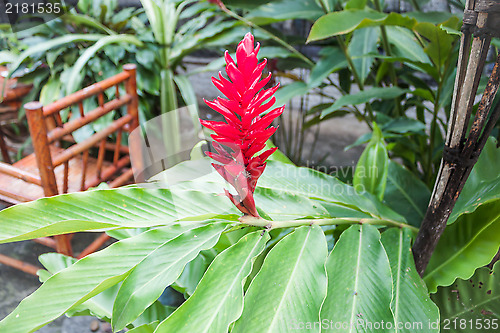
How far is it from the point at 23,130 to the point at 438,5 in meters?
2.48

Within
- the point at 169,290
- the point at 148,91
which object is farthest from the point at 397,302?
the point at 148,91

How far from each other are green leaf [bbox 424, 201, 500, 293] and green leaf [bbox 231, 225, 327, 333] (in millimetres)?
272

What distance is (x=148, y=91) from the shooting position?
1.92 metres

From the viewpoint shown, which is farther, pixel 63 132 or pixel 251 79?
pixel 63 132

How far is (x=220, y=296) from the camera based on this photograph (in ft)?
1.51

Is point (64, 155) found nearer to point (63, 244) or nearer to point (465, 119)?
point (63, 244)

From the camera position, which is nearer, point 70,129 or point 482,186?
point 482,186

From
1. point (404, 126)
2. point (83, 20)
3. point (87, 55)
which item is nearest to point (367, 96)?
point (404, 126)

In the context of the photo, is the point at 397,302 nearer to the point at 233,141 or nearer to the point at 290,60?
the point at 233,141

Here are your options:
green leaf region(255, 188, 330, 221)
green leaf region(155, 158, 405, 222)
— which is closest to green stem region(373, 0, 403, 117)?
green leaf region(155, 158, 405, 222)

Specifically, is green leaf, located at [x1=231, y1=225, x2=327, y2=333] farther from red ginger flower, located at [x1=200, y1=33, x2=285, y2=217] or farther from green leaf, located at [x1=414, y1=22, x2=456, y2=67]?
green leaf, located at [x1=414, y1=22, x2=456, y2=67]

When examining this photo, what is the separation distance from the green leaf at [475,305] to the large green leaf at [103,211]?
45 centimetres

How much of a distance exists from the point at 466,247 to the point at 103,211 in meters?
Answer: 0.56

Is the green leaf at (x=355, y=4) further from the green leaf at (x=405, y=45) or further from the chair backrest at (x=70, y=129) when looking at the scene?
the chair backrest at (x=70, y=129)
